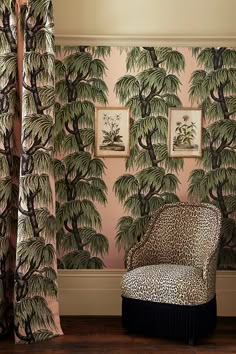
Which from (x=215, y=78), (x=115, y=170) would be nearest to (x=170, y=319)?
(x=115, y=170)

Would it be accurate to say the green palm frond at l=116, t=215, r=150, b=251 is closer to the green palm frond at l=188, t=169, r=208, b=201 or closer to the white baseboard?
the white baseboard

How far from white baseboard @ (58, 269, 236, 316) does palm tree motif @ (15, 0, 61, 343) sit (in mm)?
669

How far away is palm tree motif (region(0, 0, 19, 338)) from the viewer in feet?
15.9

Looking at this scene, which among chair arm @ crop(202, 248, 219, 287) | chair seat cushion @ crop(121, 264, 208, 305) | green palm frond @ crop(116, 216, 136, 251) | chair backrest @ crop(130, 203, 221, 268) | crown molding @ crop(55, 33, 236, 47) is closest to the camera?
chair seat cushion @ crop(121, 264, 208, 305)

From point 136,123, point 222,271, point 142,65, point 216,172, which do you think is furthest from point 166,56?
point 222,271

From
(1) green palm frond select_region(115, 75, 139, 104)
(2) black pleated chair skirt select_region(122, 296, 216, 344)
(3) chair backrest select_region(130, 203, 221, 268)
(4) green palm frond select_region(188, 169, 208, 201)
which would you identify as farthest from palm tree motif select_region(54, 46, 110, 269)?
(2) black pleated chair skirt select_region(122, 296, 216, 344)

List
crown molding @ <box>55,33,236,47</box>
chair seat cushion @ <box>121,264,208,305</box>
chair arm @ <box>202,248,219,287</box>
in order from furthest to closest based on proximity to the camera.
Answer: crown molding @ <box>55,33,236,47</box> → chair arm @ <box>202,248,219,287</box> → chair seat cushion @ <box>121,264,208,305</box>

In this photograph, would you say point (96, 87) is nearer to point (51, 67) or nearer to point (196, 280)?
point (51, 67)

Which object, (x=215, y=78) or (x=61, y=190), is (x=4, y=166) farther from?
(x=215, y=78)

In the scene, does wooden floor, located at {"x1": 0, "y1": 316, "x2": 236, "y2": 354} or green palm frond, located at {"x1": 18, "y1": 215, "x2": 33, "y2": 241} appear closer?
wooden floor, located at {"x1": 0, "y1": 316, "x2": 236, "y2": 354}

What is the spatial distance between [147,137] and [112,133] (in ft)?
0.92

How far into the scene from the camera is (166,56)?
5.49m

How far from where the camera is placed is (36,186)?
4.80 metres

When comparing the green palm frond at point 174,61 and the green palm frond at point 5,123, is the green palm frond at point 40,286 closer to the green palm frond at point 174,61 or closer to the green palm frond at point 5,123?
the green palm frond at point 5,123
